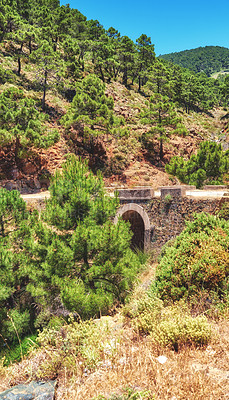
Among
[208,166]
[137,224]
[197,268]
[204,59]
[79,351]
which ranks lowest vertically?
[137,224]

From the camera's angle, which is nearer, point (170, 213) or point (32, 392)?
point (32, 392)

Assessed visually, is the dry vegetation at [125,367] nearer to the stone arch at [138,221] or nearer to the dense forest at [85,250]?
the dense forest at [85,250]

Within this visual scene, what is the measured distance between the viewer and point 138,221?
40.7 ft

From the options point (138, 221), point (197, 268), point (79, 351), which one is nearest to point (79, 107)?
point (138, 221)

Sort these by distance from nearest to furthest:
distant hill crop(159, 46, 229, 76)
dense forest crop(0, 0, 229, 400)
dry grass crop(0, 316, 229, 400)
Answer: dry grass crop(0, 316, 229, 400) < dense forest crop(0, 0, 229, 400) < distant hill crop(159, 46, 229, 76)

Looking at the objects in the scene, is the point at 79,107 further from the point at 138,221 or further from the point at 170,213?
the point at 170,213

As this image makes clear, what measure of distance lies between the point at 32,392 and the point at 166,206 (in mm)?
8141

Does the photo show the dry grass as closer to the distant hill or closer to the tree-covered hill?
the tree-covered hill

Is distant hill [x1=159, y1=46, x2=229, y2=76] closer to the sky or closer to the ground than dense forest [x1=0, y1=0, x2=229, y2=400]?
closer to the sky

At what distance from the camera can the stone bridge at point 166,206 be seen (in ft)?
29.5

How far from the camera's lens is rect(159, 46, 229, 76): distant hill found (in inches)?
4133

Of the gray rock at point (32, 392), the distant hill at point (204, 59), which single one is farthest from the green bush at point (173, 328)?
the distant hill at point (204, 59)

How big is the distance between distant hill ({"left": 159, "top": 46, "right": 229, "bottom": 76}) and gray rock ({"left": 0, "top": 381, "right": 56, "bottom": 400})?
115m

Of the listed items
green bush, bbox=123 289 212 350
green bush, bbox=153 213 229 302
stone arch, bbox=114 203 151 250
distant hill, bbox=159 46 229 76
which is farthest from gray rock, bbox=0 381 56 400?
distant hill, bbox=159 46 229 76
